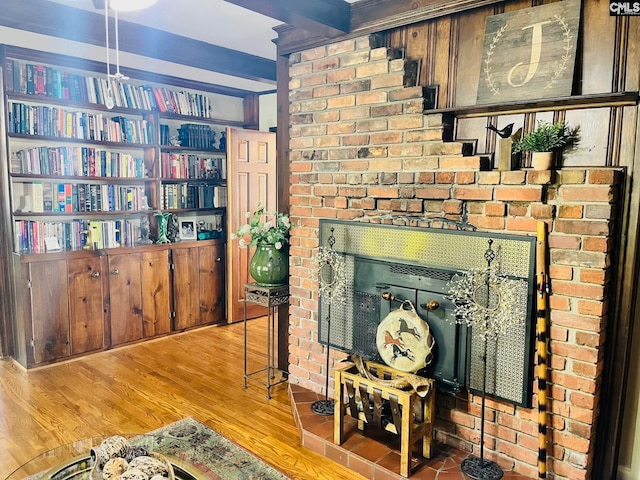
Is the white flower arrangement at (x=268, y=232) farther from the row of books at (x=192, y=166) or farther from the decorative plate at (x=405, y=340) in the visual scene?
the row of books at (x=192, y=166)

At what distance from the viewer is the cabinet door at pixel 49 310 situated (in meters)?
3.52

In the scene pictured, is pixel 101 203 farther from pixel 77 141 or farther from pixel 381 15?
pixel 381 15

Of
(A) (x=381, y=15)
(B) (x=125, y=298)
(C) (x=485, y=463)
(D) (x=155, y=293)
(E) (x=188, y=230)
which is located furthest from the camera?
(E) (x=188, y=230)

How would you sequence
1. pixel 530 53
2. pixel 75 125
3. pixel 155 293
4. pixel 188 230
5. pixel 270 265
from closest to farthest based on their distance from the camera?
pixel 530 53 → pixel 270 265 → pixel 75 125 → pixel 155 293 → pixel 188 230

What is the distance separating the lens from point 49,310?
3.59m

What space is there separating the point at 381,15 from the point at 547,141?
3.85 feet

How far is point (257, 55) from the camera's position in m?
3.90

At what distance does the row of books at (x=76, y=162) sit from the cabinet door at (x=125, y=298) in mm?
742

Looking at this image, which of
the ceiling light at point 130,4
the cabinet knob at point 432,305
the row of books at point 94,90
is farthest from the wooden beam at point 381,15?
the row of books at point 94,90

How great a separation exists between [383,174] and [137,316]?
107 inches

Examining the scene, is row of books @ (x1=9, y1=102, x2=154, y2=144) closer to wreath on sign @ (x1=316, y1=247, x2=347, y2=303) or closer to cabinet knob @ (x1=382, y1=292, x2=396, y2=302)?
wreath on sign @ (x1=316, y1=247, x2=347, y2=303)

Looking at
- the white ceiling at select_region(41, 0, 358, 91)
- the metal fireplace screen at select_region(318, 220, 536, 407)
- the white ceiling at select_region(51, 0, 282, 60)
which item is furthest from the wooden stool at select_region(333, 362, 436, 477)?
the white ceiling at select_region(51, 0, 282, 60)

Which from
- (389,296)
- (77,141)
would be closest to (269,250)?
(389,296)

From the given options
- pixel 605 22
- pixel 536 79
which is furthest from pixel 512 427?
pixel 605 22
